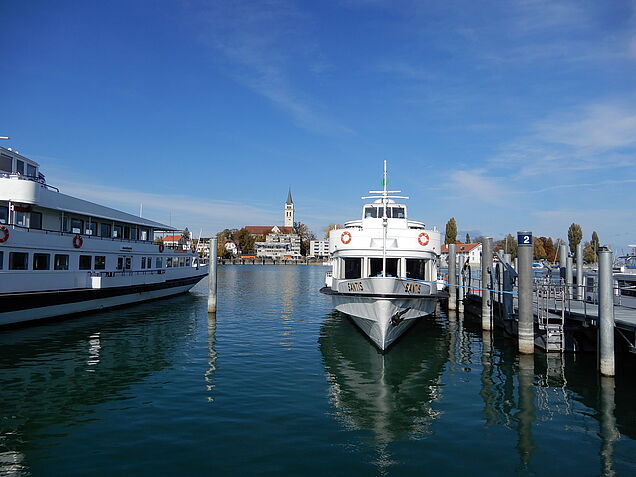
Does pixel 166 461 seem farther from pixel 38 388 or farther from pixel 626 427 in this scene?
pixel 626 427

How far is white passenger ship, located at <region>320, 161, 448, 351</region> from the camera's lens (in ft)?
55.3

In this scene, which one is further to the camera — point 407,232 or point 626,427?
point 407,232

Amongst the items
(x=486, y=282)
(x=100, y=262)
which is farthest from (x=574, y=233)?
(x=100, y=262)

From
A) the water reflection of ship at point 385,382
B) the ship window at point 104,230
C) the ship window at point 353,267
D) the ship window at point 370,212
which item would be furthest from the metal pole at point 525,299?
the ship window at point 104,230

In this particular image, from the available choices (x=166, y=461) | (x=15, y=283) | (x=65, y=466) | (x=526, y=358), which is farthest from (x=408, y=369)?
(x=15, y=283)

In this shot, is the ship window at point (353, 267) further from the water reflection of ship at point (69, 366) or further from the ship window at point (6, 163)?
the ship window at point (6, 163)

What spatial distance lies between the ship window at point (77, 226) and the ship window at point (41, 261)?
137 inches

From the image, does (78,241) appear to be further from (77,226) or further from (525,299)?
(525,299)

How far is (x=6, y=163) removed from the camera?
81.0 feet

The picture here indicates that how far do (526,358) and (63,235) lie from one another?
25.5 m

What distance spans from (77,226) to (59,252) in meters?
3.33

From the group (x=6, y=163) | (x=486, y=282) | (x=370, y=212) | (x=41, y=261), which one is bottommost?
(x=486, y=282)

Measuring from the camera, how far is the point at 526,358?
1686cm

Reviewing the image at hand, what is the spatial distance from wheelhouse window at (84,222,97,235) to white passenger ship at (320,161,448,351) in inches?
686
